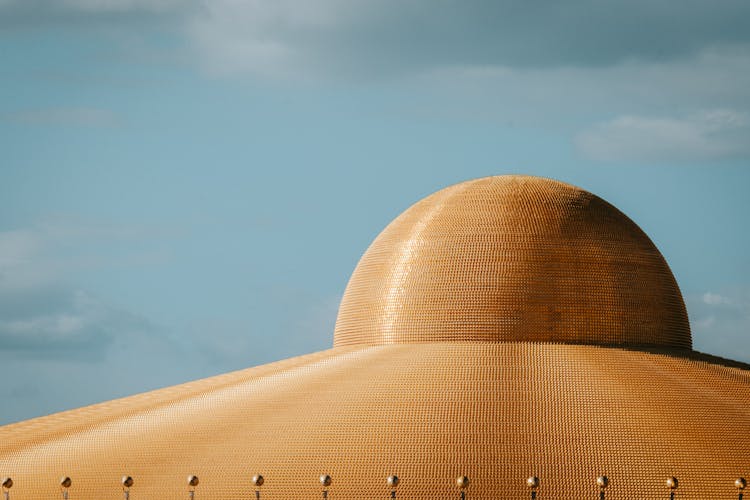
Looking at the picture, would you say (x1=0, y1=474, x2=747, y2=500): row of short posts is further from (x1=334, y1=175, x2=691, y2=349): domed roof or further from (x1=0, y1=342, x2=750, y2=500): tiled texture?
(x1=334, y1=175, x2=691, y2=349): domed roof

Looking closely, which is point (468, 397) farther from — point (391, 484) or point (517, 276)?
point (391, 484)

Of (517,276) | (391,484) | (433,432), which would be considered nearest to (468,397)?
(433,432)

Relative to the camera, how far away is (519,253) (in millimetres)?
45250

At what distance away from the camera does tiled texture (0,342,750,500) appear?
3859 cm

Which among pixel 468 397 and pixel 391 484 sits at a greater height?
pixel 468 397

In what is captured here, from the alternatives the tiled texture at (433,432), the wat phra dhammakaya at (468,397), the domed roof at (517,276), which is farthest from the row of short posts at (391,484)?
the domed roof at (517,276)

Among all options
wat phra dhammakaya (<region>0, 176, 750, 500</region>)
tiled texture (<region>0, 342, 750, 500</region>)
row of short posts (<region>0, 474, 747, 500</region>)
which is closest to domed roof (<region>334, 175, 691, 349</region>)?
wat phra dhammakaya (<region>0, 176, 750, 500</region>)

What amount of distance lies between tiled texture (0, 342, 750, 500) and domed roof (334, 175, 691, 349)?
88 centimetres

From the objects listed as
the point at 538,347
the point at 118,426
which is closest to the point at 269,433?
the point at 118,426

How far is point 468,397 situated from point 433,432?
5.32 ft

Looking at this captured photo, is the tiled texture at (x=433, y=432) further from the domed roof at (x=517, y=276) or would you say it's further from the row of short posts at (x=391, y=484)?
the domed roof at (x=517, y=276)

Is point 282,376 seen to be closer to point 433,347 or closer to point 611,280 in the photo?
point 433,347

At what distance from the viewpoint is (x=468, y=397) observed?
4072 cm

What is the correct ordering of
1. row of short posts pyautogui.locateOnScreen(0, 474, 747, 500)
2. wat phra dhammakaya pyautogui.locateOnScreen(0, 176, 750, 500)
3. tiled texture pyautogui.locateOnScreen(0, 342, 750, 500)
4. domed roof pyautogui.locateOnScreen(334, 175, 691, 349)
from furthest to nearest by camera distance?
domed roof pyautogui.locateOnScreen(334, 175, 691, 349), wat phra dhammakaya pyautogui.locateOnScreen(0, 176, 750, 500), tiled texture pyautogui.locateOnScreen(0, 342, 750, 500), row of short posts pyautogui.locateOnScreen(0, 474, 747, 500)
